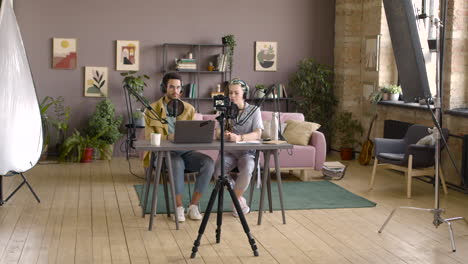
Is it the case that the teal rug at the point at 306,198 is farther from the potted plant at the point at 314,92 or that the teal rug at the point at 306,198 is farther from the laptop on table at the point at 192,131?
the potted plant at the point at 314,92

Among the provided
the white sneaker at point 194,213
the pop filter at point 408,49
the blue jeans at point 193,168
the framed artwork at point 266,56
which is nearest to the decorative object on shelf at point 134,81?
the framed artwork at point 266,56

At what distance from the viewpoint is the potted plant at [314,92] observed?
32.7ft

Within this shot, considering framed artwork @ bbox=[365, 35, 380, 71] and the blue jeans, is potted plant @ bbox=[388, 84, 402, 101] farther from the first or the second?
the blue jeans

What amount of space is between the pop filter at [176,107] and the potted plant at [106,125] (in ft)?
12.0

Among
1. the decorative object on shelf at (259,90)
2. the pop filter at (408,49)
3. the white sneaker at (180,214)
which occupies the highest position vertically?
the pop filter at (408,49)

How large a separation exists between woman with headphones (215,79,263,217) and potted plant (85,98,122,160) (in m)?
3.59

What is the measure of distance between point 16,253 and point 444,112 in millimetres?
5096

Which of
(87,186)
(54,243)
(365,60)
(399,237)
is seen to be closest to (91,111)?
(87,186)

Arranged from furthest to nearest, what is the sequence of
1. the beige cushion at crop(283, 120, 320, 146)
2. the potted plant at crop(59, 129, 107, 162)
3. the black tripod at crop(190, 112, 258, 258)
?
the potted plant at crop(59, 129, 107, 162) → the beige cushion at crop(283, 120, 320, 146) → the black tripod at crop(190, 112, 258, 258)

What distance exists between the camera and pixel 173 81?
5797mm

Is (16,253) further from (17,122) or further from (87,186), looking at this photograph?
(87,186)

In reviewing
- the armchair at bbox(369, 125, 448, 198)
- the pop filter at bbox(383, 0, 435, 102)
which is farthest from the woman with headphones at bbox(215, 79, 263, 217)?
the armchair at bbox(369, 125, 448, 198)

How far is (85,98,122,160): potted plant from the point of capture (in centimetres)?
922

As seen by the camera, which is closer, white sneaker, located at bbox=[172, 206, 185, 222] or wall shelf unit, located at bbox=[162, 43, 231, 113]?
white sneaker, located at bbox=[172, 206, 185, 222]
